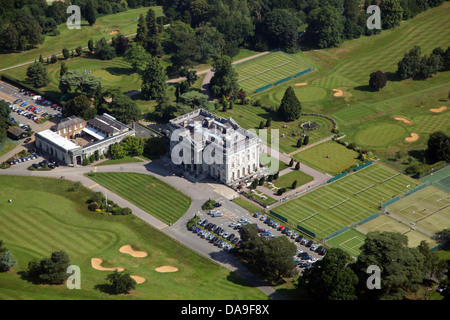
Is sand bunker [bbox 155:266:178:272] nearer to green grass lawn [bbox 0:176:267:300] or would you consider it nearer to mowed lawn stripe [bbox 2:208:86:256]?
green grass lawn [bbox 0:176:267:300]

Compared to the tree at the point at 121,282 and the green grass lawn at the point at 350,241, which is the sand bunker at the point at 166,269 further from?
the green grass lawn at the point at 350,241

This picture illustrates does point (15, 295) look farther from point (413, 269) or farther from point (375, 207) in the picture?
point (375, 207)

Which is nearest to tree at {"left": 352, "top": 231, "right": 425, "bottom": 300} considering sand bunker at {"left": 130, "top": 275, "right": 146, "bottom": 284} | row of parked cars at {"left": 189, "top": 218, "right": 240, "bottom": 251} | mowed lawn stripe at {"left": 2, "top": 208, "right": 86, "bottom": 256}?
row of parked cars at {"left": 189, "top": 218, "right": 240, "bottom": 251}

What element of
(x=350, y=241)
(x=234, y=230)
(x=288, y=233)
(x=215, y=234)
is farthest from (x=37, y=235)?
(x=350, y=241)

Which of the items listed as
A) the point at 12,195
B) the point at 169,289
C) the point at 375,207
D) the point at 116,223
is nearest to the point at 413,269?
the point at 375,207

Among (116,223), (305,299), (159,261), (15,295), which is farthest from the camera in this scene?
(116,223)

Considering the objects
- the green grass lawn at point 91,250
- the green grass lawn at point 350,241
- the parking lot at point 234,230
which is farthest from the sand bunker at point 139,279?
the green grass lawn at point 350,241
